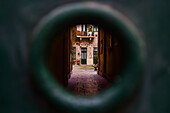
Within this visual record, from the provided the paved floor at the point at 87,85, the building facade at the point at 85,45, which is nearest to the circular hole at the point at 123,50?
the paved floor at the point at 87,85

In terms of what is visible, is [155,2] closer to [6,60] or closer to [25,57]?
[25,57]

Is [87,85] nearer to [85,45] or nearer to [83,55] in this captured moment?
[85,45]

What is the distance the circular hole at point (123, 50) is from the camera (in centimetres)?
198

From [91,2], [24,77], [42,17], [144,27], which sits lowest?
[24,77]

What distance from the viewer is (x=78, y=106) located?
1963mm

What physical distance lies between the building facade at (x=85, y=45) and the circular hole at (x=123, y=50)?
19.1 m

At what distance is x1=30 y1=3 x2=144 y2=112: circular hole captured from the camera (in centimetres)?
198

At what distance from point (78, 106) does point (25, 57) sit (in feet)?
3.65

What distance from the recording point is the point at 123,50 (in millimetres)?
2164

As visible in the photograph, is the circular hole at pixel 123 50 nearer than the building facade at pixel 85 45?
Yes

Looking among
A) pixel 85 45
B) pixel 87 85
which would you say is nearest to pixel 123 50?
pixel 87 85

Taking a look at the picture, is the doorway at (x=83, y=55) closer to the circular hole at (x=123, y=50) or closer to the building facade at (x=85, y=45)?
the building facade at (x=85, y=45)

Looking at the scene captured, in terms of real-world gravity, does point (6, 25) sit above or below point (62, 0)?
below

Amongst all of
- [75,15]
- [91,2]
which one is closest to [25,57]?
[75,15]
